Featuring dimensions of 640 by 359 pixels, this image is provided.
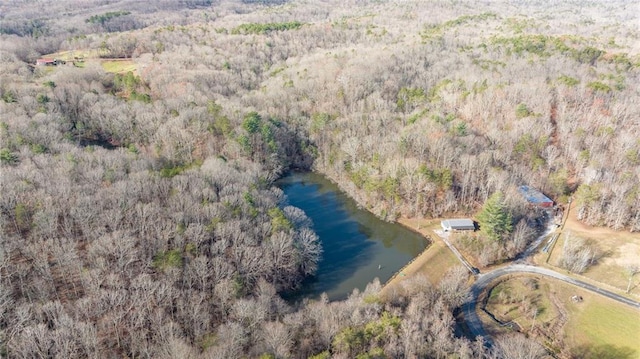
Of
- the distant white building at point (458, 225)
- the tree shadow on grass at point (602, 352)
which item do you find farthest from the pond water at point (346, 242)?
the tree shadow on grass at point (602, 352)

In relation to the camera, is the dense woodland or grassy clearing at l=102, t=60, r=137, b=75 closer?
the dense woodland

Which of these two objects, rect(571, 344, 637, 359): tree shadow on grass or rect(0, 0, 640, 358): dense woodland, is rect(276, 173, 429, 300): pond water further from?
rect(571, 344, 637, 359): tree shadow on grass

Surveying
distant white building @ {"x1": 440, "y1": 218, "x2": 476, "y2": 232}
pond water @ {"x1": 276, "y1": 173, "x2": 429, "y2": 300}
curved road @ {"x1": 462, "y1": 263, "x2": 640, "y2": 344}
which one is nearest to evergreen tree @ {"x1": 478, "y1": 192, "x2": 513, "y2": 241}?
distant white building @ {"x1": 440, "y1": 218, "x2": 476, "y2": 232}

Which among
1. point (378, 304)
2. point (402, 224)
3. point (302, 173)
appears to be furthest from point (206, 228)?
point (302, 173)

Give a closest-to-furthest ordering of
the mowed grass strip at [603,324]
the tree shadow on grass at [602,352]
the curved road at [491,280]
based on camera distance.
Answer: the tree shadow on grass at [602,352] < the mowed grass strip at [603,324] < the curved road at [491,280]

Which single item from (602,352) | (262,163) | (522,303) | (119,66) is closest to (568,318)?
(602,352)

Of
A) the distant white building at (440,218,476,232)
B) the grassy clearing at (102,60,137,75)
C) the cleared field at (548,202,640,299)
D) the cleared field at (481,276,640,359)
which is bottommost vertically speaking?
the cleared field at (481,276,640,359)

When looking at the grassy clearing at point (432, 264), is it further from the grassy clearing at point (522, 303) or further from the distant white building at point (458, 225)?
the grassy clearing at point (522, 303)
